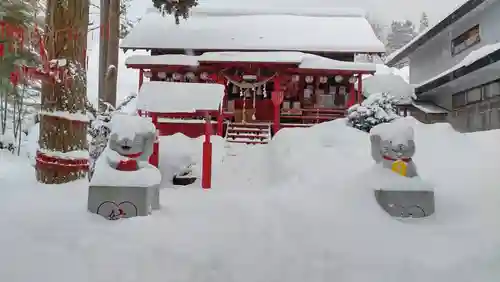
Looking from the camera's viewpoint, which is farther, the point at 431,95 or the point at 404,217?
the point at 431,95

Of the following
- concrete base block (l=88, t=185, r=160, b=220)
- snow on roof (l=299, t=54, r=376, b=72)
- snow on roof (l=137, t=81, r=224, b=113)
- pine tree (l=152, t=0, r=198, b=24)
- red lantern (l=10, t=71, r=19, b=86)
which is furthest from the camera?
snow on roof (l=299, t=54, r=376, b=72)

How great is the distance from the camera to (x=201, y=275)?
3.81 metres

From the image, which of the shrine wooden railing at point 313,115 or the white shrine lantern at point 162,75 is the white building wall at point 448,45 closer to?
the shrine wooden railing at point 313,115

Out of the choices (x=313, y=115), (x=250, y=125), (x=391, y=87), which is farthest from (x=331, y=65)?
(x=391, y=87)

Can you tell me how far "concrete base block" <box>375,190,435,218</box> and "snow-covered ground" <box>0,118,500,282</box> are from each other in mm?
151

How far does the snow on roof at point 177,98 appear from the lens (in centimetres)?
911

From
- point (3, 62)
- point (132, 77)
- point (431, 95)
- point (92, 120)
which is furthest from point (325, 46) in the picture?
point (132, 77)

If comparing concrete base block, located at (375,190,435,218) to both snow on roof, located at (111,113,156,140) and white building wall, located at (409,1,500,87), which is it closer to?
snow on roof, located at (111,113,156,140)

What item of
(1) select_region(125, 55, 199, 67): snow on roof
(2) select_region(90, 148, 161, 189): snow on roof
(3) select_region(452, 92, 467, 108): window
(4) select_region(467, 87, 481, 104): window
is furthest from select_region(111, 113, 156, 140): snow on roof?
(3) select_region(452, 92, 467, 108): window

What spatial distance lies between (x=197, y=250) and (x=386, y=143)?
Result: 315cm

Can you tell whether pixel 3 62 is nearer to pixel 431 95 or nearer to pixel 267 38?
pixel 267 38

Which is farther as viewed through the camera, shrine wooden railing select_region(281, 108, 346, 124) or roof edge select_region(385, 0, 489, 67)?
shrine wooden railing select_region(281, 108, 346, 124)

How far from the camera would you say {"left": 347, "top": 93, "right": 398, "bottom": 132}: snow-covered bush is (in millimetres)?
12180

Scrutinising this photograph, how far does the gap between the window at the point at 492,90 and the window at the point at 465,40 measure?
7.18ft
